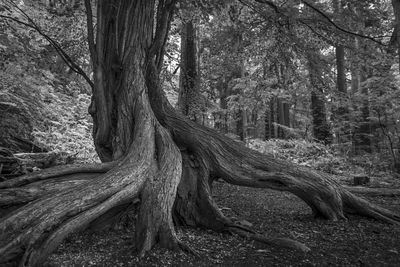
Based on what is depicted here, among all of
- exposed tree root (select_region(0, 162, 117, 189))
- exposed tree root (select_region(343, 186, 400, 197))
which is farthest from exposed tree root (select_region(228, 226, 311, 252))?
exposed tree root (select_region(343, 186, 400, 197))

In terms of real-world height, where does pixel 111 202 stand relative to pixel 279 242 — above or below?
above

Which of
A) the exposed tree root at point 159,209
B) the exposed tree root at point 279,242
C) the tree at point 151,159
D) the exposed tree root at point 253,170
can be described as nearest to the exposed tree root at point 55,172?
the tree at point 151,159

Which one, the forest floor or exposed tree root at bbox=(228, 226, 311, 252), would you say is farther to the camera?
exposed tree root at bbox=(228, 226, 311, 252)

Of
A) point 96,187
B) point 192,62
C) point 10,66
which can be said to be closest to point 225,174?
point 96,187

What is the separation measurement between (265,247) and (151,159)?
6.05 ft

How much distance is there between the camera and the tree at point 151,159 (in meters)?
4.02

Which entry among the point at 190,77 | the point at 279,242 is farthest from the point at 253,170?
the point at 190,77

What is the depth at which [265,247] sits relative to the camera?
4047 mm

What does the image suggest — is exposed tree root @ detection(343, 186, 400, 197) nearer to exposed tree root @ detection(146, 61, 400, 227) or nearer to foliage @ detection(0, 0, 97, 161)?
exposed tree root @ detection(146, 61, 400, 227)

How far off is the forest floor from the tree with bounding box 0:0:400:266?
259mm

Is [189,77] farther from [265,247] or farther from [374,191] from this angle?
[265,247]

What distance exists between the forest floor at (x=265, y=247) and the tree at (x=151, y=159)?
0.26m

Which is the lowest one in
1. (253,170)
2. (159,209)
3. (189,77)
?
(159,209)

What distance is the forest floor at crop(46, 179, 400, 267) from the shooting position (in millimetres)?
3520
